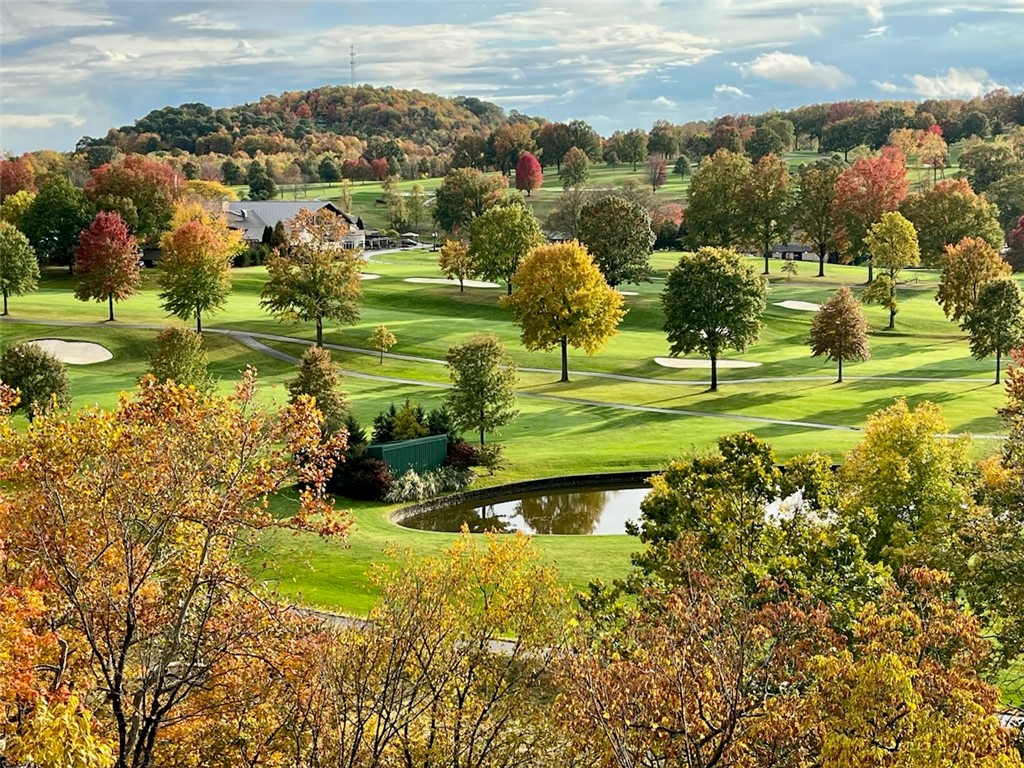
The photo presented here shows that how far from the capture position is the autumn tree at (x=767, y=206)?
9719 cm

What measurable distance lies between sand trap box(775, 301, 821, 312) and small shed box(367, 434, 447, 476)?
46.2m

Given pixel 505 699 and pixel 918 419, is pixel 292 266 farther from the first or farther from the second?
pixel 505 699

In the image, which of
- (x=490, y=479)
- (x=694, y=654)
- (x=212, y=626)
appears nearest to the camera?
(x=694, y=654)

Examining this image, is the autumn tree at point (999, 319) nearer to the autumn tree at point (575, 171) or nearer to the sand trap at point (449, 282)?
the sand trap at point (449, 282)

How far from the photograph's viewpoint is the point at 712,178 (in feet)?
334

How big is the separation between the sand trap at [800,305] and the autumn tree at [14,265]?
175 ft

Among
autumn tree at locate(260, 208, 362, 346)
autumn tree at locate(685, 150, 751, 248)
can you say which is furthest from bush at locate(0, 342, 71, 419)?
autumn tree at locate(685, 150, 751, 248)

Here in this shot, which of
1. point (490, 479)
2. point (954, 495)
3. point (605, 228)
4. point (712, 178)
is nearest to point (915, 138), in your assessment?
point (712, 178)

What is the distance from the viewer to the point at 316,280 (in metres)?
68.5

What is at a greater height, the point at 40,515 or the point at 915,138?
the point at 915,138

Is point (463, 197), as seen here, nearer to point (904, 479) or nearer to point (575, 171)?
point (575, 171)

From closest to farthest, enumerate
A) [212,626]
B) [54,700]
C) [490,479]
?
[54,700]
[212,626]
[490,479]

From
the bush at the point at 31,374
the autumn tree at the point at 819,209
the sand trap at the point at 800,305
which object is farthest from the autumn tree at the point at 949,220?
the bush at the point at 31,374

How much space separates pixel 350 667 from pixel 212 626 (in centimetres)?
244
